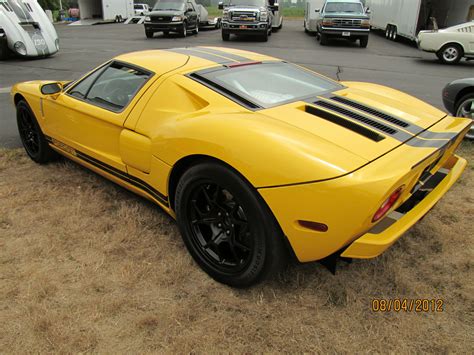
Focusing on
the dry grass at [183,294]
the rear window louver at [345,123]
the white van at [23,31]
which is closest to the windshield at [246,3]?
the white van at [23,31]

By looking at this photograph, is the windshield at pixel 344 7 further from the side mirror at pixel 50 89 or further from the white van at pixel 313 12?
the side mirror at pixel 50 89

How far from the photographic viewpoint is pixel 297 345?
82.0 inches

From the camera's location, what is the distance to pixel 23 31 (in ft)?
38.3

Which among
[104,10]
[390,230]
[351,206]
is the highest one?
[104,10]

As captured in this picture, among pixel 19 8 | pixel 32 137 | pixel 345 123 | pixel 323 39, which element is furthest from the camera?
pixel 323 39

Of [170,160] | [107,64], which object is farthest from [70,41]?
[170,160]

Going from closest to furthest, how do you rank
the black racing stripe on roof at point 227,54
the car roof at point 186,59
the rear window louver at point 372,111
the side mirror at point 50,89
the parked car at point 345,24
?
1. the rear window louver at point 372,111
2. the car roof at point 186,59
3. the black racing stripe on roof at point 227,54
4. the side mirror at point 50,89
5. the parked car at point 345,24

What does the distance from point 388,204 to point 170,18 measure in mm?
17591

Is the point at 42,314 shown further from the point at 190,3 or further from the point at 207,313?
the point at 190,3

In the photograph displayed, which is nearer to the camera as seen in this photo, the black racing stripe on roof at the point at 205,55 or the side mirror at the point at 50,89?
the black racing stripe on roof at the point at 205,55

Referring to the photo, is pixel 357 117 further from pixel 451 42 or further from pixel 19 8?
pixel 19 8

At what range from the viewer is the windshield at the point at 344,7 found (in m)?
15.9

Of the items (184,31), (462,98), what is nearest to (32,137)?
(462,98)

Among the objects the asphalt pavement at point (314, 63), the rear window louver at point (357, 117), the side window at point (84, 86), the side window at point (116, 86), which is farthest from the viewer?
the asphalt pavement at point (314, 63)
